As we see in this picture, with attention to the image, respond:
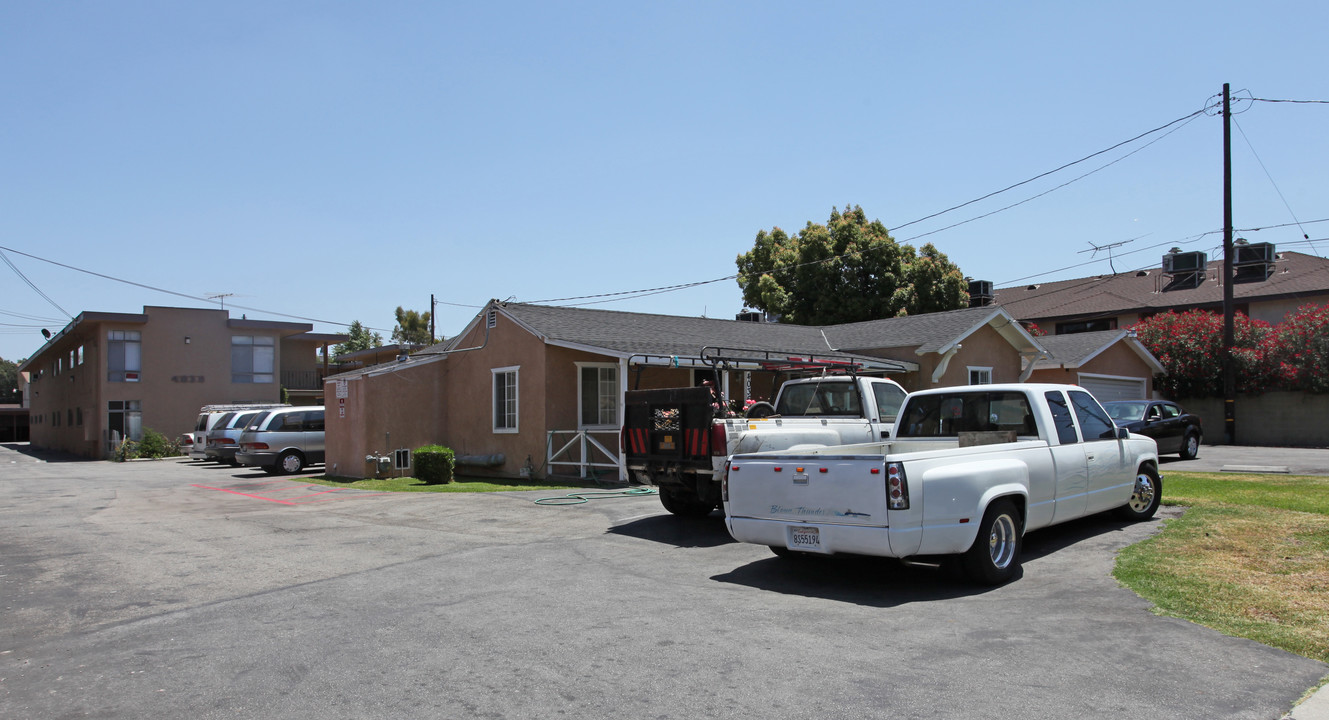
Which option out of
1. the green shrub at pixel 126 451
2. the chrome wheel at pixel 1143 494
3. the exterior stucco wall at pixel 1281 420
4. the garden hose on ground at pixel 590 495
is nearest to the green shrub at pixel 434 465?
the garden hose on ground at pixel 590 495

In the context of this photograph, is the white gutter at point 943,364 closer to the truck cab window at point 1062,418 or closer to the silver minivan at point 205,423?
the truck cab window at point 1062,418

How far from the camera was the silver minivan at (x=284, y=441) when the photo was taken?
22.5 metres

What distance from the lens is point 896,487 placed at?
266 inches

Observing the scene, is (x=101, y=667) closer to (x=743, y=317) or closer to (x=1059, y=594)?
(x=1059, y=594)

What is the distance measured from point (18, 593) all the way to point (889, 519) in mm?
7565

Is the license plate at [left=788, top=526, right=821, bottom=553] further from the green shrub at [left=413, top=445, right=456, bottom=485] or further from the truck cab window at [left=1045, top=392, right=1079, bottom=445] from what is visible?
the green shrub at [left=413, top=445, right=456, bottom=485]

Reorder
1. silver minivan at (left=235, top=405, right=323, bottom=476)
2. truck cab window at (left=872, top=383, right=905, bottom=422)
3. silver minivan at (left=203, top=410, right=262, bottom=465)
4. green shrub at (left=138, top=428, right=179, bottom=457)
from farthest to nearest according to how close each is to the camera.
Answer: green shrub at (left=138, top=428, right=179, bottom=457)
silver minivan at (left=203, top=410, right=262, bottom=465)
silver minivan at (left=235, top=405, right=323, bottom=476)
truck cab window at (left=872, top=383, right=905, bottom=422)

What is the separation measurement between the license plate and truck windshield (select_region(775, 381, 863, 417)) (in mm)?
4462

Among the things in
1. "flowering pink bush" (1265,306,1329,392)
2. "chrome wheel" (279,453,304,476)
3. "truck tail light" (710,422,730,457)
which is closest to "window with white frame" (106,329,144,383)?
"chrome wheel" (279,453,304,476)

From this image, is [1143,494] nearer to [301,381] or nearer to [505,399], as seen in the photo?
[505,399]

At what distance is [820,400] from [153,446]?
31513 millimetres

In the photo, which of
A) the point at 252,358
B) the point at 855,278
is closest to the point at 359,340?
the point at 252,358

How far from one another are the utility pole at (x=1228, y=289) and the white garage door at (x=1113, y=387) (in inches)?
100

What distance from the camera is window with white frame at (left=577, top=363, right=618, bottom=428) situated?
1859 centimetres
